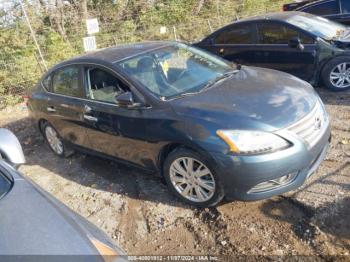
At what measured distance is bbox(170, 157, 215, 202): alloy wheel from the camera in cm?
338

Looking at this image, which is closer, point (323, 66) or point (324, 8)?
point (323, 66)

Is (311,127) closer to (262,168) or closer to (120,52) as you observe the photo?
(262,168)

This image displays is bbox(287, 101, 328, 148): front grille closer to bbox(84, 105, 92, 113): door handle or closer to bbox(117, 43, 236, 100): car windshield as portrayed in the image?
bbox(117, 43, 236, 100): car windshield

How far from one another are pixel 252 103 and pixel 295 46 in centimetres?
328

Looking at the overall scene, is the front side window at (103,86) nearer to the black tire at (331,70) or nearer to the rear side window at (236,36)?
the rear side window at (236,36)

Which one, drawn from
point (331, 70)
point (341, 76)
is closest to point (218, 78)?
point (331, 70)

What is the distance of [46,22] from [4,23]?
5.42ft

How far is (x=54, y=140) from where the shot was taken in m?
5.48

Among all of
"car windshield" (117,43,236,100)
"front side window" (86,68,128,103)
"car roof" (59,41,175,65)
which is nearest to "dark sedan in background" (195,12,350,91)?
"car windshield" (117,43,236,100)

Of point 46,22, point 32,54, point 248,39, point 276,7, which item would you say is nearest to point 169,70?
point 248,39

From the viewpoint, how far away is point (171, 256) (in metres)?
3.10

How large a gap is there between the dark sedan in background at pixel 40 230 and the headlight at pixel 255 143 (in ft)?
4.44

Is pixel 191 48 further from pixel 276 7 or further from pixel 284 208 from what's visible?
pixel 276 7

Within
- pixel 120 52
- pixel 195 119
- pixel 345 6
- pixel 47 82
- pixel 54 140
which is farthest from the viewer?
pixel 345 6
